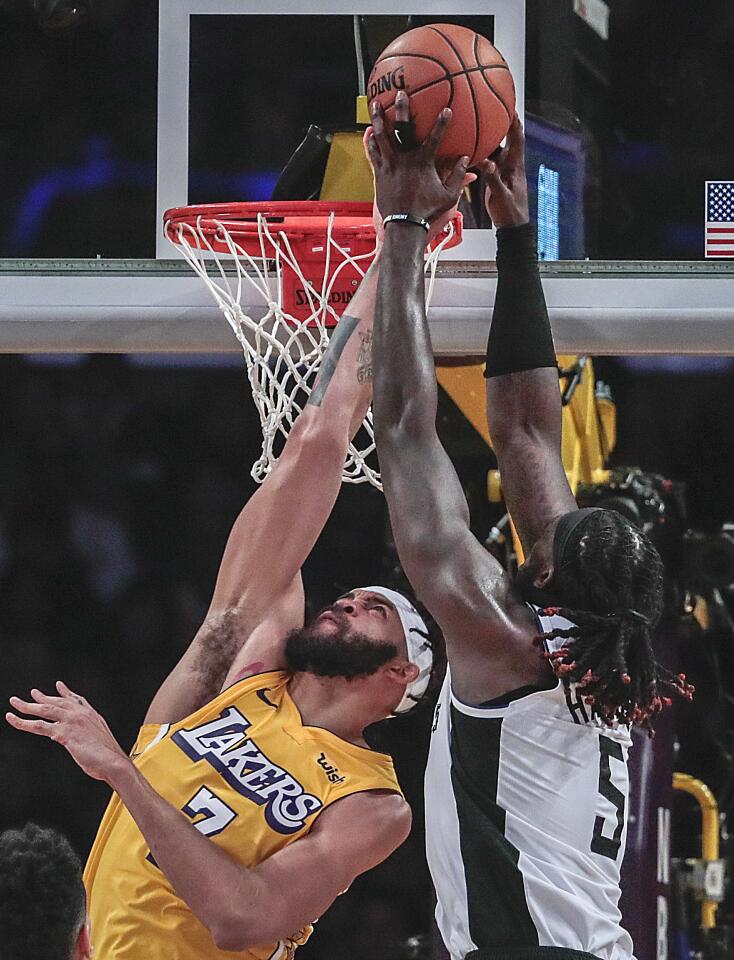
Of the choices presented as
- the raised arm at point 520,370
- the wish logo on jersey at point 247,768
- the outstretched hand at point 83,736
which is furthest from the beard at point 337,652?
the raised arm at point 520,370

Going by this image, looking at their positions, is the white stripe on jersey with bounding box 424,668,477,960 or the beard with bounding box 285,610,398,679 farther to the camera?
the beard with bounding box 285,610,398,679

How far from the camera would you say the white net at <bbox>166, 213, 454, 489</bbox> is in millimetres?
3686

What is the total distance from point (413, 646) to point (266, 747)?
476 millimetres

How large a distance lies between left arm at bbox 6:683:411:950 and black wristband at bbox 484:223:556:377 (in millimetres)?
1088

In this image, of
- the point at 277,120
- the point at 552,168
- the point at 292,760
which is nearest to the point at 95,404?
the point at 277,120

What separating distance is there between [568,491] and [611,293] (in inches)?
48.4

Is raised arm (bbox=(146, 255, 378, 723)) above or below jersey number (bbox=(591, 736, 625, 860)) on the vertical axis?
above

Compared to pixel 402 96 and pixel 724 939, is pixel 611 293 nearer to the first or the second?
pixel 402 96

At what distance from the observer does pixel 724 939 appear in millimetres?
5734

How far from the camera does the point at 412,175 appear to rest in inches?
99.3

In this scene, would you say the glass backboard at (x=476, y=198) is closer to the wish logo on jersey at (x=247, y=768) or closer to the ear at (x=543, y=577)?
the wish logo on jersey at (x=247, y=768)

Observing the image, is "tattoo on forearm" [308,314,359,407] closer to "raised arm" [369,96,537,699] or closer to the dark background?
"raised arm" [369,96,537,699]

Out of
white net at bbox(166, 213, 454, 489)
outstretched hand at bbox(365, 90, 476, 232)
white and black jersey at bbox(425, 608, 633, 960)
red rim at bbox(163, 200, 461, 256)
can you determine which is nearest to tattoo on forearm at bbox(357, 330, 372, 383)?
white net at bbox(166, 213, 454, 489)

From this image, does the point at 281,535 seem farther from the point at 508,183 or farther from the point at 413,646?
the point at 508,183
